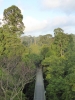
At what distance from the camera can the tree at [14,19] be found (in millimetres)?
38875

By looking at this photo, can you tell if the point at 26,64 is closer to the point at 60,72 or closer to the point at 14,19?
the point at 60,72

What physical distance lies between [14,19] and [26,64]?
1347cm

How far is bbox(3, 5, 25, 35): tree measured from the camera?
38875 millimetres

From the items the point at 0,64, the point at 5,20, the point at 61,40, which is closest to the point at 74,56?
the point at 0,64

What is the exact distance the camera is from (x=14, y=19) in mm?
39125

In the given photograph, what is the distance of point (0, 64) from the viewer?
986 inches

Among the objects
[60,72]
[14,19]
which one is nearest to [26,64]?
[60,72]

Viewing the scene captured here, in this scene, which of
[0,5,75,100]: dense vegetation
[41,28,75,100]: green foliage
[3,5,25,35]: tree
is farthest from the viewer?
[3,5,25,35]: tree

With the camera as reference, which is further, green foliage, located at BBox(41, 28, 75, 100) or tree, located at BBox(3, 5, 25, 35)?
tree, located at BBox(3, 5, 25, 35)

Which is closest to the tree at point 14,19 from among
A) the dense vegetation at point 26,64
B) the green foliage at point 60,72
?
the dense vegetation at point 26,64

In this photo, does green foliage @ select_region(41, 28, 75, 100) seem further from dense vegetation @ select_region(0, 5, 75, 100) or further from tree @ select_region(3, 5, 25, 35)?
tree @ select_region(3, 5, 25, 35)

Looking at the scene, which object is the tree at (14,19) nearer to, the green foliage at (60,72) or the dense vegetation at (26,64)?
the dense vegetation at (26,64)

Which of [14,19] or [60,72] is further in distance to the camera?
[14,19]

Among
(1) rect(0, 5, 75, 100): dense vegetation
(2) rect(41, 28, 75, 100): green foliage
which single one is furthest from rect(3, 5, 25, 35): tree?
(2) rect(41, 28, 75, 100): green foliage
